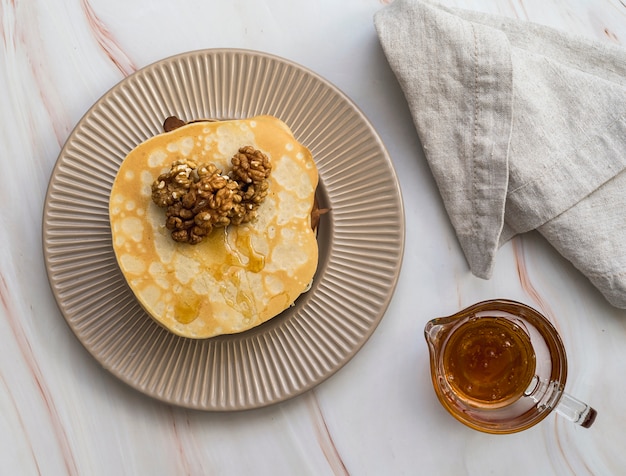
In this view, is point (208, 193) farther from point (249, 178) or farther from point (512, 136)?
point (512, 136)

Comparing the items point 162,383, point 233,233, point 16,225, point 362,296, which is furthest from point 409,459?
point 16,225

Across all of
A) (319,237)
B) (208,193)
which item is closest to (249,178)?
(208,193)

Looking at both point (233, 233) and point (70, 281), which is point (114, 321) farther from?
point (233, 233)

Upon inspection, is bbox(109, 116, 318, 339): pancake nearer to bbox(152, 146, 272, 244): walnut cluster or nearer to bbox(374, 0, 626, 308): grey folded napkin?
bbox(152, 146, 272, 244): walnut cluster

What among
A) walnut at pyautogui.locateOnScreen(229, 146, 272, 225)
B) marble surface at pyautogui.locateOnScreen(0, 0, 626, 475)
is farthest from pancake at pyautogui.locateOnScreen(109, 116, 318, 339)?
marble surface at pyautogui.locateOnScreen(0, 0, 626, 475)

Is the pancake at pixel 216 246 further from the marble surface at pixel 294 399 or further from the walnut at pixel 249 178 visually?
the marble surface at pixel 294 399
